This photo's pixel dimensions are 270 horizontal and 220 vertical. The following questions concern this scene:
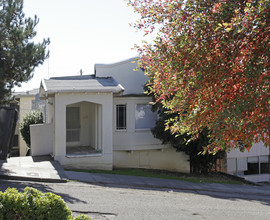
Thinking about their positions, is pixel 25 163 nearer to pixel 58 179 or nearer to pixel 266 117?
pixel 58 179

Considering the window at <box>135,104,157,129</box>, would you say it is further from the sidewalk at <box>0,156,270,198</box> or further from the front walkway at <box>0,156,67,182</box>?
the front walkway at <box>0,156,67,182</box>

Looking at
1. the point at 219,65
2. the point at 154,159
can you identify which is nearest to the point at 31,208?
the point at 219,65

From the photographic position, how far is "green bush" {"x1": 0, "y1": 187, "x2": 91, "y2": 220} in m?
5.65

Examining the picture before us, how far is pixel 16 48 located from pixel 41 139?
18.4 feet

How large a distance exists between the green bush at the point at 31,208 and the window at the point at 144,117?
43.1 feet

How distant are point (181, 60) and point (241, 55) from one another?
2.71 feet

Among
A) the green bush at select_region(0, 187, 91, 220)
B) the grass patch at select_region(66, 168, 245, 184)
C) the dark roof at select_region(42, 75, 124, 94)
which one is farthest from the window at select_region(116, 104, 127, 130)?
the green bush at select_region(0, 187, 91, 220)

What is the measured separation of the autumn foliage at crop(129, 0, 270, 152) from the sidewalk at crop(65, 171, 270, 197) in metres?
8.39

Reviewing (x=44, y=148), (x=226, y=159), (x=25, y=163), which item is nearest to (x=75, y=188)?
(x=25, y=163)

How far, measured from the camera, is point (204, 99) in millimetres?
5172

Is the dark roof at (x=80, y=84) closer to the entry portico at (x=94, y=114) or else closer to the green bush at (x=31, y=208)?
the entry portico at (x=94, y=114)

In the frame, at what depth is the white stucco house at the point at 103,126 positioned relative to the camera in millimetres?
16484

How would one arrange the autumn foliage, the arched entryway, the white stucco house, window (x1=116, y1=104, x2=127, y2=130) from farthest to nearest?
the arched entryway
window (x1=116, y1=104, x2=127, y2=130)
the white stucco house
the autumn foliage

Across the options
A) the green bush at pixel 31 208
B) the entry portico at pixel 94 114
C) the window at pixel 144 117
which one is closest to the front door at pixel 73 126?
the entry portico at pixel 94 114
